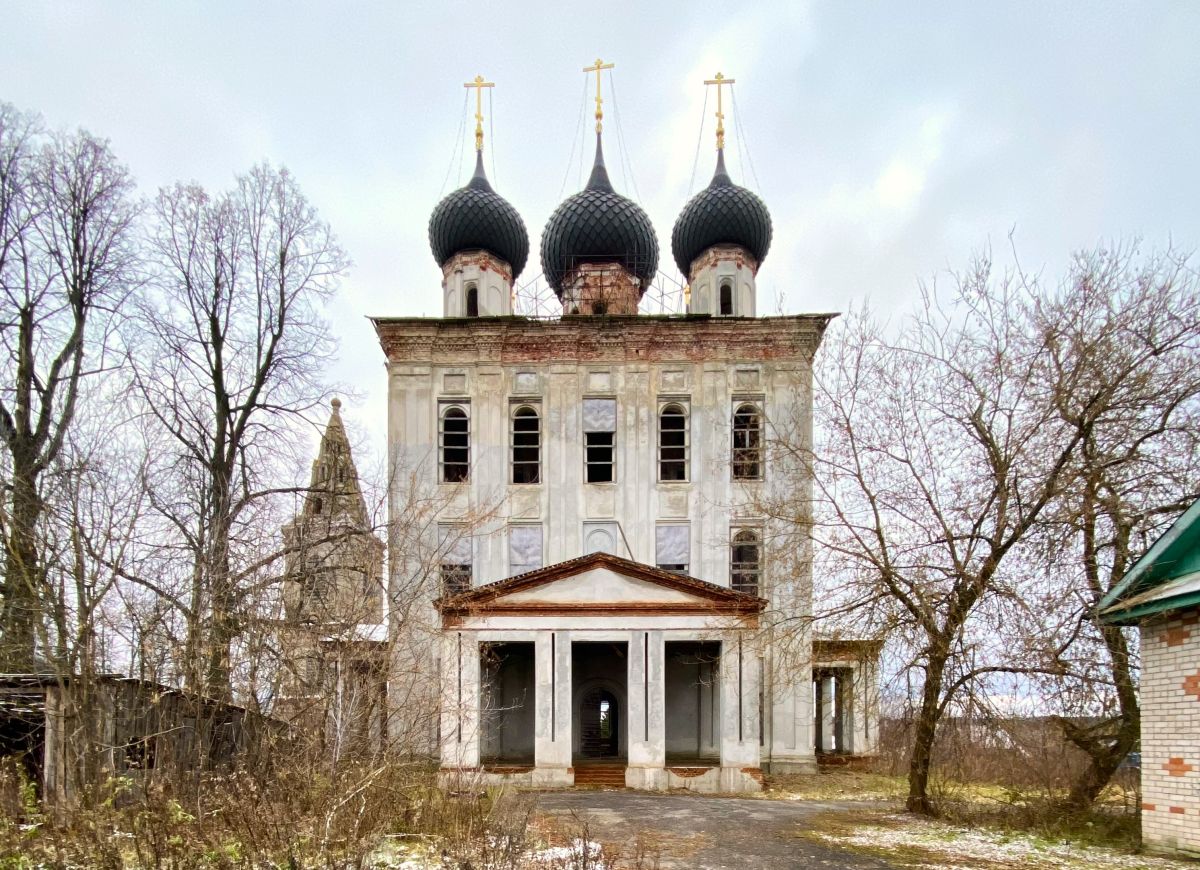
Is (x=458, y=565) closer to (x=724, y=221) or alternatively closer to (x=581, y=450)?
(x=581, y=450)

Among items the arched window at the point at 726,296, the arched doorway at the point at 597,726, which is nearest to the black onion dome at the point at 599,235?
the arched window at the point at 726,296

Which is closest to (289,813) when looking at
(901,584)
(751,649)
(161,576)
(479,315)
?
(161,576)

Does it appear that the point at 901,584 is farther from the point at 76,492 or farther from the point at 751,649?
the point at 76,492

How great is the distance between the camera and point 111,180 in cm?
1752

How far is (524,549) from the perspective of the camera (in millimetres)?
22469

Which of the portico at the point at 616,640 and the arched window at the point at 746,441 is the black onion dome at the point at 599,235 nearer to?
the arched window at the point at 746,441

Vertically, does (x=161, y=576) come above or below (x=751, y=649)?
above

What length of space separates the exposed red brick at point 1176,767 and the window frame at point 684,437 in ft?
44.4

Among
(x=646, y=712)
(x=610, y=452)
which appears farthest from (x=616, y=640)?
(x=610, y=452)

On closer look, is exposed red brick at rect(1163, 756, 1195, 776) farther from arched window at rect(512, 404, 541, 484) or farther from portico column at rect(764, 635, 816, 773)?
arched window at rect(512, 404, 541, 484)

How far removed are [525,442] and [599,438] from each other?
1890 mm

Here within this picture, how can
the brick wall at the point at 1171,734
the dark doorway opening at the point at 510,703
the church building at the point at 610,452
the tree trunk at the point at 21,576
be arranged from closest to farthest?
the brick wall at the point at 1171,734 < the tree trunk at the point at 21,576 < the dark doorway opening at the point at 510,703 < the church building at the point at 610,452

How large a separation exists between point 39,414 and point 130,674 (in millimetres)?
6458

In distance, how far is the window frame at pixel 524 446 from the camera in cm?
2281
